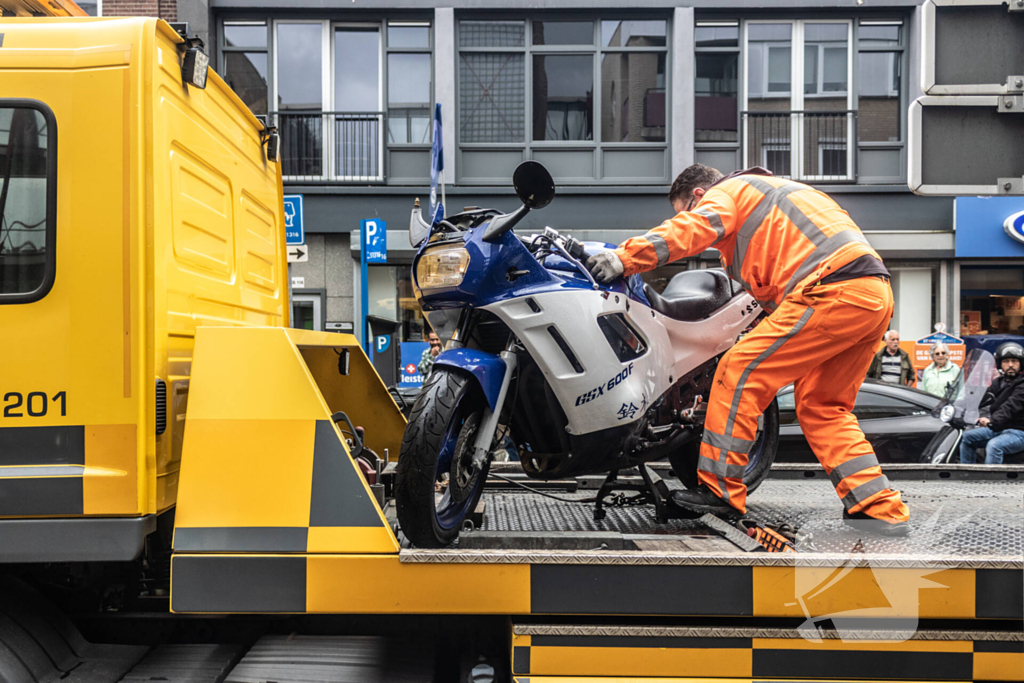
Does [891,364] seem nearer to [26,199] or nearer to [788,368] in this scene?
[788,368]

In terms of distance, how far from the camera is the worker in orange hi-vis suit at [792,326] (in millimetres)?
2635

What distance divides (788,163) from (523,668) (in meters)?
12.7

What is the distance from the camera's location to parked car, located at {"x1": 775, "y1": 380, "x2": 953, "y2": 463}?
215 inches

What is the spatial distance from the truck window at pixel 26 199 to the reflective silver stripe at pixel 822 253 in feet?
8.20

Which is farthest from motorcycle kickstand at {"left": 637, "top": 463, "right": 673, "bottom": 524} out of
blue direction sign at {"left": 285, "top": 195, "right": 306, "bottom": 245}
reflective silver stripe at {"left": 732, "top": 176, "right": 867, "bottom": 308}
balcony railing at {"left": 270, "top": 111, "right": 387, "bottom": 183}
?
balcony railing at {"left": 270, "top": 111, "right": 387, "bottom": 183}

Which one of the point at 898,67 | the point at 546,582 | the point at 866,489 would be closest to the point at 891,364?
the point at 866,489

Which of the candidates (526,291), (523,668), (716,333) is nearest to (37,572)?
(523,668)

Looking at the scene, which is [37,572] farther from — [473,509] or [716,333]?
[716,333]

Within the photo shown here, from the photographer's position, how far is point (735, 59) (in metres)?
13.0

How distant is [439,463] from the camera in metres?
2.34

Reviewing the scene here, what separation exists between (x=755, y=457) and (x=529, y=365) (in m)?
1.40

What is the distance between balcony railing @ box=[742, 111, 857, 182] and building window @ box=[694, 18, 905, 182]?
18 mm

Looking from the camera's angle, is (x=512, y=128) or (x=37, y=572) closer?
(x=37, y=572)

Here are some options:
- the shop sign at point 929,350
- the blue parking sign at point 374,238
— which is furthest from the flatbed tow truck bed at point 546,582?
the shop sign at point 929,350
